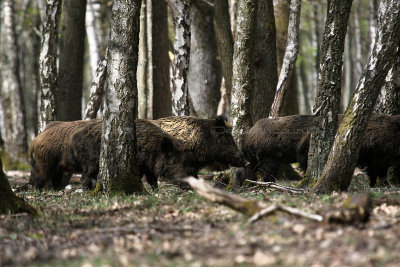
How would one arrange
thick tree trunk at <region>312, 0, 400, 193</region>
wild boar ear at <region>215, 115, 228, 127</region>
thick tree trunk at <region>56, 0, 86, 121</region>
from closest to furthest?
thick tree trunk at <region>312, 0, 400, 193</region>
wild boar ear at <region>215, 115, 228, 127</region>
thick tree trunk at <region>56, 0, 86, 121</region>

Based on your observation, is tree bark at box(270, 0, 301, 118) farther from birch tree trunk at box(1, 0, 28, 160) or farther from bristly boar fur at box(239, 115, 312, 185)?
birch tree trunk at box(1, 0, 28, 160)

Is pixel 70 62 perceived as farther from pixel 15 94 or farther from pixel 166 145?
pixel 15 94

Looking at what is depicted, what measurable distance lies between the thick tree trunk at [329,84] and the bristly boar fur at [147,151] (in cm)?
306

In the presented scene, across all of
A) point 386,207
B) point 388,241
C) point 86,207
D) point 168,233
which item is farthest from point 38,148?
point 388,241

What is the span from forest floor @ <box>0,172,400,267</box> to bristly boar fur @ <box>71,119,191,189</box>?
10.7ft

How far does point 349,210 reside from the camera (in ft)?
20.7

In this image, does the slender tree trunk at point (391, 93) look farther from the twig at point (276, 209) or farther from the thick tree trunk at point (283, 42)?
the twig at point (276, 209)

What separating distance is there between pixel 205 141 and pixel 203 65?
8.79 metres

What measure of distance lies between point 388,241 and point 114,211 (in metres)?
4.04

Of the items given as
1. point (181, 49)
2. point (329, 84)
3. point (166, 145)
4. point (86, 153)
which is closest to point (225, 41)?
point (181, 49)

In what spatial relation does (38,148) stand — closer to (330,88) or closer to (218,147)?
(218,147)

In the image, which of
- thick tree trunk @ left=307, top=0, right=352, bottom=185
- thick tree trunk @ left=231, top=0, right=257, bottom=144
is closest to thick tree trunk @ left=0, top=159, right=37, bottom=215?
thick tree trunk @ left=307, top=0, right=352, bottom=185

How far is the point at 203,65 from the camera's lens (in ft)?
69.6

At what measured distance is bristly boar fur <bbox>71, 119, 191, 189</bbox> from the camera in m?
11.8
